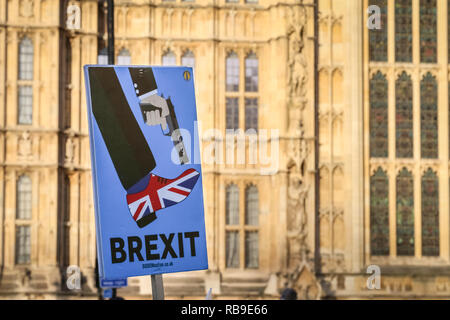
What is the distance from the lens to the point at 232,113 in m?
15.6

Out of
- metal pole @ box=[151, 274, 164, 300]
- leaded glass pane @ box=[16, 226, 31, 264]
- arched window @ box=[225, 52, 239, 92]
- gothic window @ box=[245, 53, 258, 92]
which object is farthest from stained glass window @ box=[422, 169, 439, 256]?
metal pole @ box=[151, 274, 164, 300]

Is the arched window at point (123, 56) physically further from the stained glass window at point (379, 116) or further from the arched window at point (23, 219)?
the stained glass window at point (379, 116)

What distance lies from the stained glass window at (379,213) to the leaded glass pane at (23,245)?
6.84 meters

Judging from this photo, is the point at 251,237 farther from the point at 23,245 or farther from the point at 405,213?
the point at 23,245

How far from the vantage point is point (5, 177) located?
14.6m

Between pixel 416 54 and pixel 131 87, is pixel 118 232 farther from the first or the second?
pixel 416 54

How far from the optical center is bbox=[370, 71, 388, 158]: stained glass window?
1572 centimetres

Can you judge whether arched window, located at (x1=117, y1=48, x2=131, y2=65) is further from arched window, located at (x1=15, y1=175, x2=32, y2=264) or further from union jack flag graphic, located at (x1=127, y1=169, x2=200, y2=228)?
union jack flag graphic, located at (x1=127, y1=169, x2=200, y2=228)

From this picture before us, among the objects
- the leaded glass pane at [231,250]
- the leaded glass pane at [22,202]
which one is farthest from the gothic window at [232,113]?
the leaded glass pane at [22,202]

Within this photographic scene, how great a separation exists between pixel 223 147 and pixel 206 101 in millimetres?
993

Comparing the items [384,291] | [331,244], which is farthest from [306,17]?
[384,291]

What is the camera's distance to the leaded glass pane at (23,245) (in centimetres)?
1464

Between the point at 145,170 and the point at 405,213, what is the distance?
12.3 m
